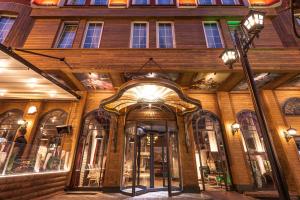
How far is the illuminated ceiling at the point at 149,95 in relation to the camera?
5.74 meters

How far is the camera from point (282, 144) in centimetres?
838

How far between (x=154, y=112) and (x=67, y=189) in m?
5.51

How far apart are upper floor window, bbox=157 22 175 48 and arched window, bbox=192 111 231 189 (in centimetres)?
448

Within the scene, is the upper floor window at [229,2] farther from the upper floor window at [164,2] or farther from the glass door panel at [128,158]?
the glass door panel at [128,158]

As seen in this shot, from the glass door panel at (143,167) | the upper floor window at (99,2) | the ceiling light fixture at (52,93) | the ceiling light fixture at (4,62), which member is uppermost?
the upper floor window at (99,2)

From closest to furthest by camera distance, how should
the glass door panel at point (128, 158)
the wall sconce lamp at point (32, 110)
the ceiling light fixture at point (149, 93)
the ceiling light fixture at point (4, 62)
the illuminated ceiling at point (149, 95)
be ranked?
the ceiling light fixture at point (4, 62)
the illuminated ceiling at point (149, 95)
the ceiling light fixture at point (149, 93)
the glass door panel at point (128, 158)
the wall sconce lamp at point (32, 110)

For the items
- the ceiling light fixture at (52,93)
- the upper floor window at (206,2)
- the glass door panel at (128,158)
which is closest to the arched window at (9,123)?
the ceiling light fixture at (52,93)

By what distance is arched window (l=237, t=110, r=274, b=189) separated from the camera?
26.7 feet

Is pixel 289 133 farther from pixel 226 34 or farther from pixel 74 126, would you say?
pixel 74 126

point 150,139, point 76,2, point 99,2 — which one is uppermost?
point 76,2

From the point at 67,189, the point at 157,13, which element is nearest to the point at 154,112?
the point at 67,189

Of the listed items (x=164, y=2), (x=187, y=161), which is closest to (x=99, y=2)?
(x=164, y=2)

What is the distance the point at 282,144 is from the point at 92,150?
9.99 meters

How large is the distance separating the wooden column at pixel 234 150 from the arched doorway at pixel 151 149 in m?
2.75
